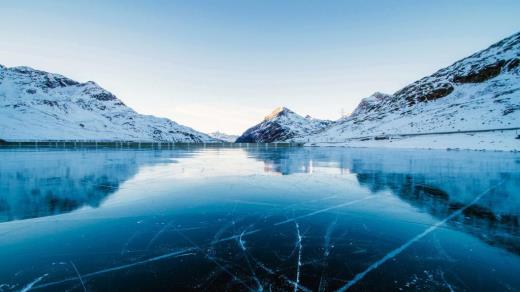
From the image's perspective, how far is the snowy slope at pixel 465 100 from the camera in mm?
68062

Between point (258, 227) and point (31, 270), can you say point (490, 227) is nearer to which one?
point (258, 227)

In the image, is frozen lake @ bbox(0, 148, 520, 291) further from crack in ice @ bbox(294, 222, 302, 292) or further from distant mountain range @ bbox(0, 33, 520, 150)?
distant mountain range @ bbox(0, 33, 520, 150)

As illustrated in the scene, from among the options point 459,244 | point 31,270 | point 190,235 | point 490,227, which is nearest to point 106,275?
point 31,270

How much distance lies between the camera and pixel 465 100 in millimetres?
96062

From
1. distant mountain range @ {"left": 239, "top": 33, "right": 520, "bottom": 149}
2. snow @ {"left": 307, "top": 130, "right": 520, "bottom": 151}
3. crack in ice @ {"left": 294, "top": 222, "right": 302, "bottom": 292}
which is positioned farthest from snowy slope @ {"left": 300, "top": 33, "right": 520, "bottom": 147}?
crack in ice @ {"left": 294, "top": 222, "right": 302, "bottom": 292}

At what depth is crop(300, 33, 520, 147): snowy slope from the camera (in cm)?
6806

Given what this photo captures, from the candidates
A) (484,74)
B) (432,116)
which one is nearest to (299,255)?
(432,116)

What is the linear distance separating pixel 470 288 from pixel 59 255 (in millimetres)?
5172

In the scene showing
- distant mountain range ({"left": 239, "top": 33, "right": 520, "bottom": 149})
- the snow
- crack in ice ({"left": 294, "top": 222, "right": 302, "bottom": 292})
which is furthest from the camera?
distant mountain range ({"left": 239, "top": 33, "right": 520, "bottom": 149})

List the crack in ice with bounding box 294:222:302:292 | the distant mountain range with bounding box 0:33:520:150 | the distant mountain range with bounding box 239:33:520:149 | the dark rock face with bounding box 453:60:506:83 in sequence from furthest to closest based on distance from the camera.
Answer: the dark rock face with bounding box 453:60:506:83, the distant mountain range with bounding box 0:33:520:150, the distant mountain range with bounding box 239:33:520:149, the crack in ice with bounding box 294:222:302:292

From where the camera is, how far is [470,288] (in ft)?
9.29

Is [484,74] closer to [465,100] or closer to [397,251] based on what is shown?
[465,100]

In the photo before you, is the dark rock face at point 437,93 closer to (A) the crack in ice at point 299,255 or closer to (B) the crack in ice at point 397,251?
(B) the crack in ice at point 397,251

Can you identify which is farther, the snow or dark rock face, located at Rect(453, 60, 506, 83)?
dark rock face, located at Rect(453, 60, 506, 83)
